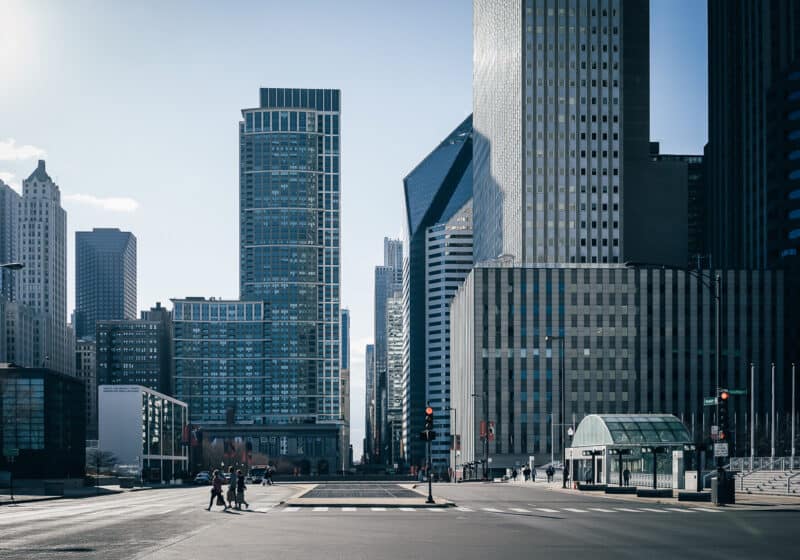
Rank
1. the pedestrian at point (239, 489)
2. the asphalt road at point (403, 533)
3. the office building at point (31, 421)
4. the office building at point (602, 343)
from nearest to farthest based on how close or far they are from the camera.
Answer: the asphalt road at point (403, 533) < the pedestrian at point (239, 489) < the office building at point (31, 421) < the office building at point (602, 343)

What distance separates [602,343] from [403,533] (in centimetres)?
13484

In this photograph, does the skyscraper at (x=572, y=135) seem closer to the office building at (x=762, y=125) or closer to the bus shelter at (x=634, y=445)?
the office building at (x=762, y=125)

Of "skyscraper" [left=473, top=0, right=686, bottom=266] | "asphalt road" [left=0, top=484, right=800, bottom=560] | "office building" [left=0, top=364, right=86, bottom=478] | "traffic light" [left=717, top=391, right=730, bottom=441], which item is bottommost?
"office building" [left=0, top=364, right=86, bottom=478]

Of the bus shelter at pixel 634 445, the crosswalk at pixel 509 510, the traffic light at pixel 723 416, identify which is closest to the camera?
the crosswalk at pixel 509 510

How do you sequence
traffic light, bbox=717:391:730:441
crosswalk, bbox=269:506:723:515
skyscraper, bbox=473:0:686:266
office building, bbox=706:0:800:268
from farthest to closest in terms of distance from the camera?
skyscraper, bbox=473:0:686:266, office building, bbox=706:0:800:268, traffic light, bbox=717:391:730:441, crosswalk, bbox=269:506:723:515

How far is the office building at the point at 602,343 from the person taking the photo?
6378 inches

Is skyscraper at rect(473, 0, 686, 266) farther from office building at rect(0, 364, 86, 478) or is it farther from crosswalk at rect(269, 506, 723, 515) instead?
crosswalk at rect(269, 506, 723, 515)

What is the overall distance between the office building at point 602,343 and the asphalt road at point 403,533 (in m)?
115

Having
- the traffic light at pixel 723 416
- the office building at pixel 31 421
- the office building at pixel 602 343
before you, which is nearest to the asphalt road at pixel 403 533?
the traffic light at pixel 723 416

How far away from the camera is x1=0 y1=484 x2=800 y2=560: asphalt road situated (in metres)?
25.7

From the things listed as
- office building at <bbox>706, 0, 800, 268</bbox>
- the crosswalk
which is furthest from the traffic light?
office building at <bbox>706, 0, 800, 268</bbox>

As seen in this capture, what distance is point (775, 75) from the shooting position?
187875 mm

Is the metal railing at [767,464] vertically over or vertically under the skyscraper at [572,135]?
under

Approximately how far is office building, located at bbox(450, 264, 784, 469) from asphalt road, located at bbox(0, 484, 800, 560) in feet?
378
